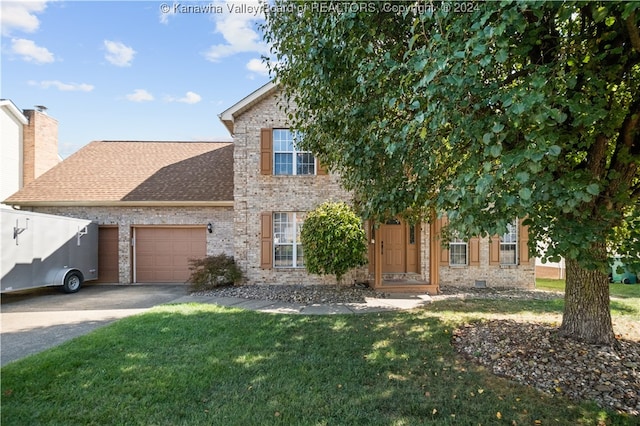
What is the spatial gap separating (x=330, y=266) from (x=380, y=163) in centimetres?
458

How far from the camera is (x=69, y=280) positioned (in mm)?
10078

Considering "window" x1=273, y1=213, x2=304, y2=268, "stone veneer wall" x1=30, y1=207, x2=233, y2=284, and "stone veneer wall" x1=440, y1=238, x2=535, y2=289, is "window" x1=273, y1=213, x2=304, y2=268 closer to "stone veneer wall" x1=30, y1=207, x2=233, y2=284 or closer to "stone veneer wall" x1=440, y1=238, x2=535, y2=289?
"stone veneer wall" x1=30, y1=207, x2=233, y2=284

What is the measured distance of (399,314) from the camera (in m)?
7.12

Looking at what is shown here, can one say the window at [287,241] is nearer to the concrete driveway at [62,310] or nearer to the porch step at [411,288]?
the porch step at [411,288]

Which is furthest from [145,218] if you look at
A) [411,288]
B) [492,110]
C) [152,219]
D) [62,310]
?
[492,110]

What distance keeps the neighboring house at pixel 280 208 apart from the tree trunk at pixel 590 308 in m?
5.71

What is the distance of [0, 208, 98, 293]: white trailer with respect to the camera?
820 cm

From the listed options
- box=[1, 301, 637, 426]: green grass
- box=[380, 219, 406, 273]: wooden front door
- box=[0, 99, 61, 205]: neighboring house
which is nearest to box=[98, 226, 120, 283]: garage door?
box=[0, 99, 61, 205]: neighboring house

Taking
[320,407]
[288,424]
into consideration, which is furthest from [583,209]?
[288,424]

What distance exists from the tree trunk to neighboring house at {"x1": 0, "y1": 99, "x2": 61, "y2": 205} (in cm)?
1786

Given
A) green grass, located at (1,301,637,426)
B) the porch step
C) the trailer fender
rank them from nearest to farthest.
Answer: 1. green grass, located at (1,301,637,426)
2. the trailer fender
3. the porch step

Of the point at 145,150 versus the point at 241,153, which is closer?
the point at 241,153

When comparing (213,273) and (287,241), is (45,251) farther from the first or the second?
(287,241)

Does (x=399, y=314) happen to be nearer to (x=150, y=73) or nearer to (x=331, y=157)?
(x=331, y=157)
